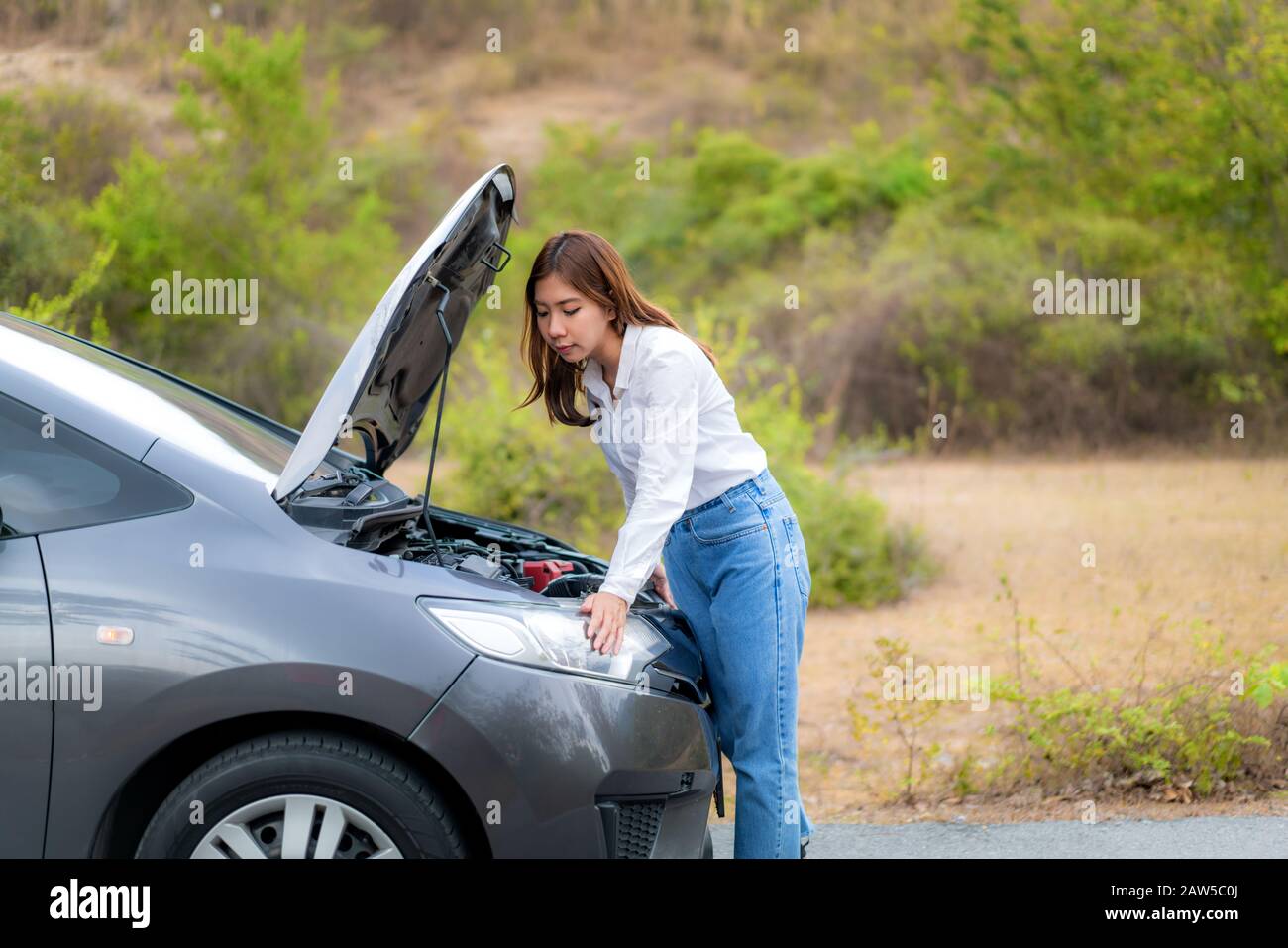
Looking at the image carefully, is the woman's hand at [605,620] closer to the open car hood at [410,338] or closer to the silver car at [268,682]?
the silver car at [268,682]

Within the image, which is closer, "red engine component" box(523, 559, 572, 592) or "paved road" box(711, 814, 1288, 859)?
"red engine component" box(523, 559, 572, 592)

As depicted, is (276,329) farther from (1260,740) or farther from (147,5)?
(1260,740)

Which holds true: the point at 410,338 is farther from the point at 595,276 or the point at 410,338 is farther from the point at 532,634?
the point at 532,634

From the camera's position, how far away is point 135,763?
267cm

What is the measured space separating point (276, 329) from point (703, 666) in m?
11.8

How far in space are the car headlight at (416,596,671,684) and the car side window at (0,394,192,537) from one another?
0.67m

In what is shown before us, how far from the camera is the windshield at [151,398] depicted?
9.91 ft

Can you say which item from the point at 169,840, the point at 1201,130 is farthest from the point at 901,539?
the point at 169,840

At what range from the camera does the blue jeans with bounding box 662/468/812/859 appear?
3379 millimetres

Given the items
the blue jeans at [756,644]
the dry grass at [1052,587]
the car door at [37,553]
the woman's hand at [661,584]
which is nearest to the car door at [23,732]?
the car door at [37,553]

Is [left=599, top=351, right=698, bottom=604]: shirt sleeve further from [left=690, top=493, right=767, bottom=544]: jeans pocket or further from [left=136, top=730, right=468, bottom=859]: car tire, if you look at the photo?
[left=136, top=730, right=468, bottom=859]: car tire

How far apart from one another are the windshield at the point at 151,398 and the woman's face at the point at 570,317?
32.5 inches

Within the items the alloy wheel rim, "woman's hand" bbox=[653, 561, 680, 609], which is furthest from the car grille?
"woman's hand" bbox=[653, 561, 680, 609]

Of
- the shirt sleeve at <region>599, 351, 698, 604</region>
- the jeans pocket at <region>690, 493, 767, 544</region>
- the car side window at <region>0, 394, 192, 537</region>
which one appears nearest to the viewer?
the car side window at <region>0, 394, 192, 537</region>
